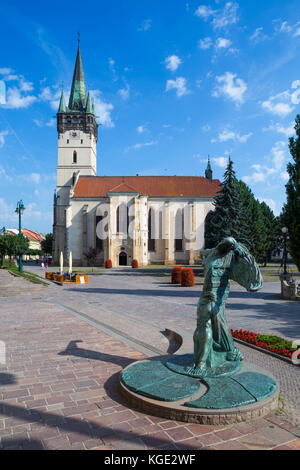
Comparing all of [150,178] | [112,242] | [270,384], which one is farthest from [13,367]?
[150,178]

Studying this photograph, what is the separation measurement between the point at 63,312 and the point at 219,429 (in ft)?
29.2

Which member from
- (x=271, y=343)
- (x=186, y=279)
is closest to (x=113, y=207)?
(x=186, y=279)

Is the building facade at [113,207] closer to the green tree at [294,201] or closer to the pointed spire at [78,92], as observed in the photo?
the pointed spire at [78,92]

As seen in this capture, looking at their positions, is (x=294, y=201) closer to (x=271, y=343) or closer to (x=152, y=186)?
(x=271, y=343)

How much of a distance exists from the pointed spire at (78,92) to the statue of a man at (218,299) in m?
57.2

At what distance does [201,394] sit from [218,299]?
1.44m

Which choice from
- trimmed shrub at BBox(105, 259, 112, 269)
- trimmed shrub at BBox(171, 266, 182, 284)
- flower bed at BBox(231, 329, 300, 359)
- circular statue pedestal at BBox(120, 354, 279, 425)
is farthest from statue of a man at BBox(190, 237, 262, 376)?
trimmed shrub at BBox(105, 259, 112, 269)

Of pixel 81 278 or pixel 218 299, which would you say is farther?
pixel 81 278

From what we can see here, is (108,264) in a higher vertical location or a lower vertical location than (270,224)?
lower

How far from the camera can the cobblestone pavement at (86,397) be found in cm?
334

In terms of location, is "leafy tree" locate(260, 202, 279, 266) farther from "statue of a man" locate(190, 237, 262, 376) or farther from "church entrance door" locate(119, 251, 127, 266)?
"statue of a man" locate(190, 237, 262, 376)

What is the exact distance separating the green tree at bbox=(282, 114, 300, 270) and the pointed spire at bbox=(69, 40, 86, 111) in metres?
48.1

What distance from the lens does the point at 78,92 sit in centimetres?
5525

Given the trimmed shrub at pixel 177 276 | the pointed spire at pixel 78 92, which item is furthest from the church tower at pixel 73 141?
the trimmed shrub at pixel 177 276
